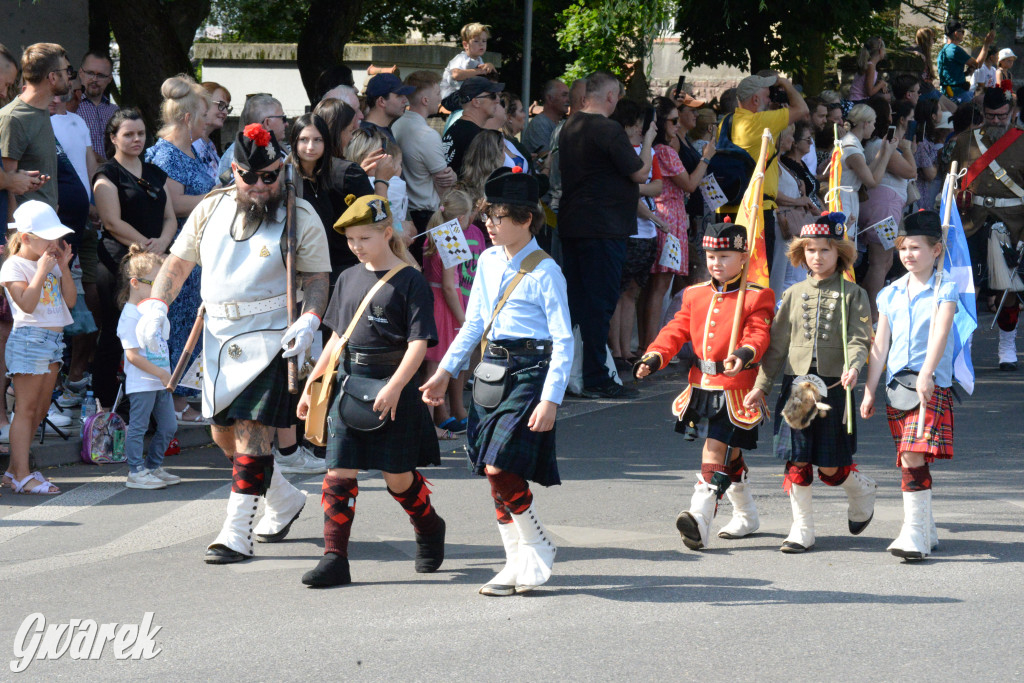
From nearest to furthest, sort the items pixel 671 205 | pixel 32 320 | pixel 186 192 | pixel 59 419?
1. pixel 32 320
2. pixel 59 419
3. pixel 186 192
4. pixel 671 205

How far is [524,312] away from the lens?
5379 millimetres

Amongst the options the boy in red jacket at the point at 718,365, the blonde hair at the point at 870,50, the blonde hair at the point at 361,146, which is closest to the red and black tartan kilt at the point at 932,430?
the boy in red jacket at the point at 718,365

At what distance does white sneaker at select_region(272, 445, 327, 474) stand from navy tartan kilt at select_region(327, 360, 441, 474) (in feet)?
7.02

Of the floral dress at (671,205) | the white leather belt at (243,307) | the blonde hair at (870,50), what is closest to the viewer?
the white leather belt at (243,307)

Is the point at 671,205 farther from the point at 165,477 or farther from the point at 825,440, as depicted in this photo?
the point at 165,477

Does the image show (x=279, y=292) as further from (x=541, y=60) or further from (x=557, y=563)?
(x=541, y=60)

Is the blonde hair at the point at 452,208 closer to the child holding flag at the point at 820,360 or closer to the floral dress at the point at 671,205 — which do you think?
the floral dress at the point at 671,205

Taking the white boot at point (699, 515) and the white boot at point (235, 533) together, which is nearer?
the white boot at point (235, 533)

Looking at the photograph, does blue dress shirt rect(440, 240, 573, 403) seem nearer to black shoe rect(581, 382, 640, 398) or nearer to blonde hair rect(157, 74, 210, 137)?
blonde hair rect(157, 74, 210, 137)

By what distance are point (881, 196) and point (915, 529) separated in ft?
23.9

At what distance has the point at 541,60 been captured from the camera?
22.5 m

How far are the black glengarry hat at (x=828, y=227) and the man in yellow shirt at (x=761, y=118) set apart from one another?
4.90 m

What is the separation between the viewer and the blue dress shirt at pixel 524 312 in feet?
17.2

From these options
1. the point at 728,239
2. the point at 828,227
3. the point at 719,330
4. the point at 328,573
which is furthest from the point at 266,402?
the point at 828,227
